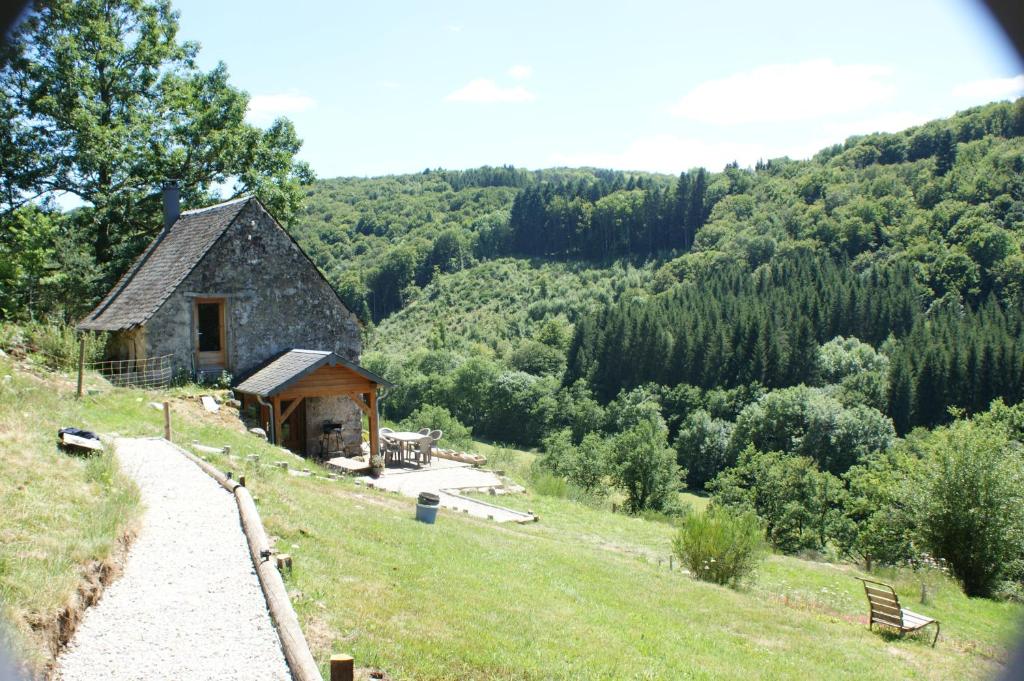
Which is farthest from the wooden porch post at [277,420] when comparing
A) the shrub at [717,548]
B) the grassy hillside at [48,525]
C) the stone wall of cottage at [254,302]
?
the shrub at [717,548]

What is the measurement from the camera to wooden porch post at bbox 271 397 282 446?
21.4 m

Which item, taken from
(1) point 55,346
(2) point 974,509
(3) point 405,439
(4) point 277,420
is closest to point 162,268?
(1) point 55,346

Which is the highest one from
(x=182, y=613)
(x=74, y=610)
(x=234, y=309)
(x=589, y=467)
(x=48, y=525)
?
(x=234, y=309)

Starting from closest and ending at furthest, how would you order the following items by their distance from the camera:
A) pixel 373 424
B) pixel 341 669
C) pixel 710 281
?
pixel 341 669 < pixel 373 424 < pixel 710 281

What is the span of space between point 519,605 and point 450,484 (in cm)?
1378

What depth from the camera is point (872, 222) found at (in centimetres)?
12144

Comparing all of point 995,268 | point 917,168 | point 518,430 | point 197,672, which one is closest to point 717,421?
point 518,430

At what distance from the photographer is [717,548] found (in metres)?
16.2

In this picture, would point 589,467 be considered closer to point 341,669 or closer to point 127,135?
point 127,135

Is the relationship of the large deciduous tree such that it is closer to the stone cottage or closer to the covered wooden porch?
the stone cottage

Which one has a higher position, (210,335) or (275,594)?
(210,335)

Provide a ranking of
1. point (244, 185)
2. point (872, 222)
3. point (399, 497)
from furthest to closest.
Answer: point (872, 222)
point (244, 185)
point (399, 497)

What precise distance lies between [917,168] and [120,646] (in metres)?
153

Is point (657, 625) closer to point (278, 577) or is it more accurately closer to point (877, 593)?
point (278, 577)
